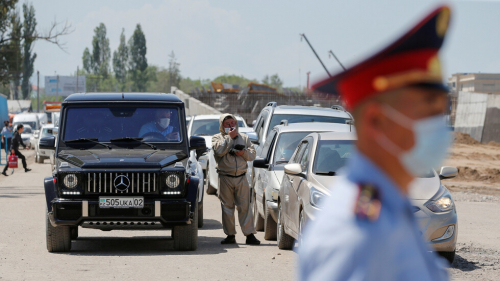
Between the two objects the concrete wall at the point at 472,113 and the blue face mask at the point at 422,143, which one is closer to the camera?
the blue face mask at the point at 422,143

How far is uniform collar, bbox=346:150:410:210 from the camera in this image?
5.48ft

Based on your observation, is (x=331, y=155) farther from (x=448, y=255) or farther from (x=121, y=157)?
(x=121, y=157)

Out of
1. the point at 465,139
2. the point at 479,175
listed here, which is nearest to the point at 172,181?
the point at 479,175

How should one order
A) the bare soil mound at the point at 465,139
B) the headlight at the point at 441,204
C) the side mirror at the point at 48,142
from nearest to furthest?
the headlight at the point at 441,204 < the side mirror at the point at 48,142 < the bare soil mound at the point at 465,139

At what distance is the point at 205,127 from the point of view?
21109 millimetres

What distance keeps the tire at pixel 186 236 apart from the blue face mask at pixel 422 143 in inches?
334

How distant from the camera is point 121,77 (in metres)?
183

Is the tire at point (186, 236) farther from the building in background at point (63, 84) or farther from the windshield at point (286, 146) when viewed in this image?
the building in background at point (63, 84)

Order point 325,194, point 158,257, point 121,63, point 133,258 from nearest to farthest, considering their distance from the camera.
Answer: point 325,194
point 133,258
point 158,257
point 121,63

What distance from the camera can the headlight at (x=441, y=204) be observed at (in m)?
9.11

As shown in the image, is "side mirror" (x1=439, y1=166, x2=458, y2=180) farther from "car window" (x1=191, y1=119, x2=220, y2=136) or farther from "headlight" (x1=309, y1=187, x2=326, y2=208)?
"car window" (x1=191, y1=119, x2=220, y2=136)

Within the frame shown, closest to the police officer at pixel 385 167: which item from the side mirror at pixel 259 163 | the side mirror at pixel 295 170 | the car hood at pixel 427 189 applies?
the car hood at pixel 427 189

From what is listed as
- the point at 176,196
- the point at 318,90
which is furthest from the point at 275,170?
the point at 318,90

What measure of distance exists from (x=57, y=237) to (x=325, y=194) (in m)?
3.45
